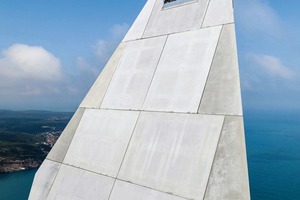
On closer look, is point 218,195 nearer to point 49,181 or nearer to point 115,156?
point 115,156

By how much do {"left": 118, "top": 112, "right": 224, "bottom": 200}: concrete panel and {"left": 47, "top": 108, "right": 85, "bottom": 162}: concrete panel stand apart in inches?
73.1

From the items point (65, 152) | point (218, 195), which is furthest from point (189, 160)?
point (65, 152)

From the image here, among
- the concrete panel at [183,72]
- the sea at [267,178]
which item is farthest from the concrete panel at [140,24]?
the sea at [267,178]

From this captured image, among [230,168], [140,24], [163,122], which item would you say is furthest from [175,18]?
[230,168]

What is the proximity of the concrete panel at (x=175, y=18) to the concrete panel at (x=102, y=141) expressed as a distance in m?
2.25

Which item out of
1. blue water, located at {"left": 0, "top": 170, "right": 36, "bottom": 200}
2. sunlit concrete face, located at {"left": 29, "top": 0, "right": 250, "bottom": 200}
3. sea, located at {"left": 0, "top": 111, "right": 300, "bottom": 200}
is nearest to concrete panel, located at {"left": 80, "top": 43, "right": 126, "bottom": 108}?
sunlit concrete face, located at {"left": 29, "top": 0, "right": 250, "bottom": 200}

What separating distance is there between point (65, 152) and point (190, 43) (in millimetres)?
3809

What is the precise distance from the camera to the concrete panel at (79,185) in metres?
4.79

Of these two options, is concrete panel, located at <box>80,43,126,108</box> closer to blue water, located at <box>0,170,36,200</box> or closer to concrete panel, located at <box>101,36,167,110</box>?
concrete panel, located at <box>101,36,167,110</box>

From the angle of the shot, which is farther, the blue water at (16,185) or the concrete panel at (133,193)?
the blue water at (16,185)

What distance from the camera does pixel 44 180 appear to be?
578 cm

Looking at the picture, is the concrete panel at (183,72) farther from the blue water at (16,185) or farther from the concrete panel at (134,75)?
the blue water at (16,185)

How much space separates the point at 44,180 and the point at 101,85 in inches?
103

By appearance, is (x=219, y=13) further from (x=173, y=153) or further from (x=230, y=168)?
(x=230, y=168)
